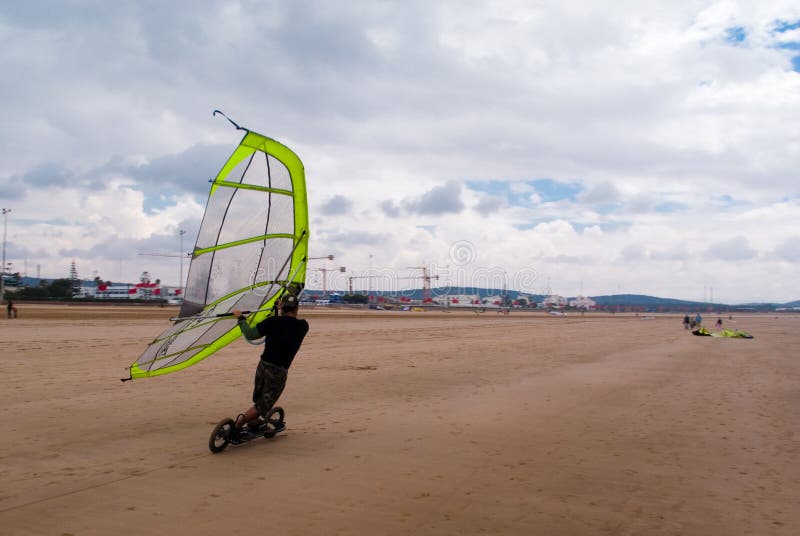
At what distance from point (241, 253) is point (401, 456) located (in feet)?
9.49

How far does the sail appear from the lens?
20.9ft

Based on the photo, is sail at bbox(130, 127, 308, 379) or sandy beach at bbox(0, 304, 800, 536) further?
sail at bbox(130, 127, 308, 379)

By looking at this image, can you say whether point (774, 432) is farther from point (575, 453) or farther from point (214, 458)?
point (214, 458)

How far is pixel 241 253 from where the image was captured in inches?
266

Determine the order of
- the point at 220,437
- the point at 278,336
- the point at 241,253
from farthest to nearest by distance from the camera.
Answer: the point at 241,253, the point at 278,336, the point at 220,437

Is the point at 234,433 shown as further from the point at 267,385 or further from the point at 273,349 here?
the point at 273,349

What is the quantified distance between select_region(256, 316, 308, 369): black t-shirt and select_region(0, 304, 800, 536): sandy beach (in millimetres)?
1001

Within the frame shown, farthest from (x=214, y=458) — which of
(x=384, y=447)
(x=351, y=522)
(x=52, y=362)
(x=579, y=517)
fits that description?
(x=52, y=362)

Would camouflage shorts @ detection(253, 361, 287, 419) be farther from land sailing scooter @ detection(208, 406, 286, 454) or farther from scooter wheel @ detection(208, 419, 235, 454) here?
scooter wheel @ detection(208, 419, 235, 454)

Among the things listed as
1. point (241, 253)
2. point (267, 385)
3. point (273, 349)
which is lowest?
point (267, 385)

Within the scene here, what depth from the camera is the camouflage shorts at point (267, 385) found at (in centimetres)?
616

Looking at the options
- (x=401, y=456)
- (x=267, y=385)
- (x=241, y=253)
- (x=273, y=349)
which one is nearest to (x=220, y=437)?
(x=267, y=385)

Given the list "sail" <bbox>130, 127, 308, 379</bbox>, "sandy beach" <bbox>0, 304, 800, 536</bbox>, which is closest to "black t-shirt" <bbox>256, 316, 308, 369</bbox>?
"sail" <bbox>130, 127, 308, 379</bbox>

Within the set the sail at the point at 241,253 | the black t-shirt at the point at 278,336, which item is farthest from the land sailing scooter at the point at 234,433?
the sail at the point at 241,253
